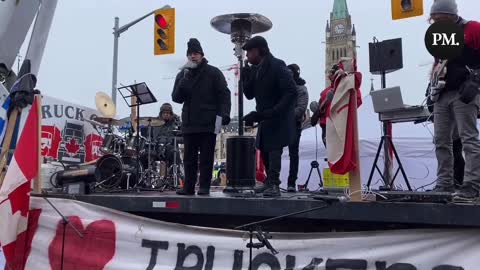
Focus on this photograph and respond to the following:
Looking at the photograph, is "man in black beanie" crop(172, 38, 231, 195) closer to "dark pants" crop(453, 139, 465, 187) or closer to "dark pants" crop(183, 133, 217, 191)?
"dark pants" crop(183, 133, 217, 191)

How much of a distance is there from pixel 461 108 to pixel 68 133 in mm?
7628

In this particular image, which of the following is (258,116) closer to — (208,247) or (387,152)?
(208,247)

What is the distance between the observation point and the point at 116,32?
57.8ft

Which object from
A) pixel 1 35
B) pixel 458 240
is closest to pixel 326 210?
pixel 458 240

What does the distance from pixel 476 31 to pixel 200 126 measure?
9.00 ft

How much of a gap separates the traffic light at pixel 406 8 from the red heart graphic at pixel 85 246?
22.7 feet

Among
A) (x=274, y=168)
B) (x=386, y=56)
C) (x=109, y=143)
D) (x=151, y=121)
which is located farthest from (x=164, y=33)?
(x=274, y=168)

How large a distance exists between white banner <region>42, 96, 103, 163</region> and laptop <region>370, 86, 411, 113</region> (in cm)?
573

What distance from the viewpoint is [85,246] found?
15.3 ft

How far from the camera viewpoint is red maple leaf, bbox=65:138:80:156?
9.74 m

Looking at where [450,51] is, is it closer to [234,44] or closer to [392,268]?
[392,268]

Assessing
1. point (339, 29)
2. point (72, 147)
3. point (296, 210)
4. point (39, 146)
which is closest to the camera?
point (296, 210)

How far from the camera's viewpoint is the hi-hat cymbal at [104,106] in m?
10.7

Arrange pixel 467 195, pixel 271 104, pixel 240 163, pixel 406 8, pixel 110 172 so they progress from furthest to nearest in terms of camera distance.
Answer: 1. pixel 406 8
2. pixel 110 172
3. pixel 240 163
4. pixel 271 104
5. pixel 467 195
